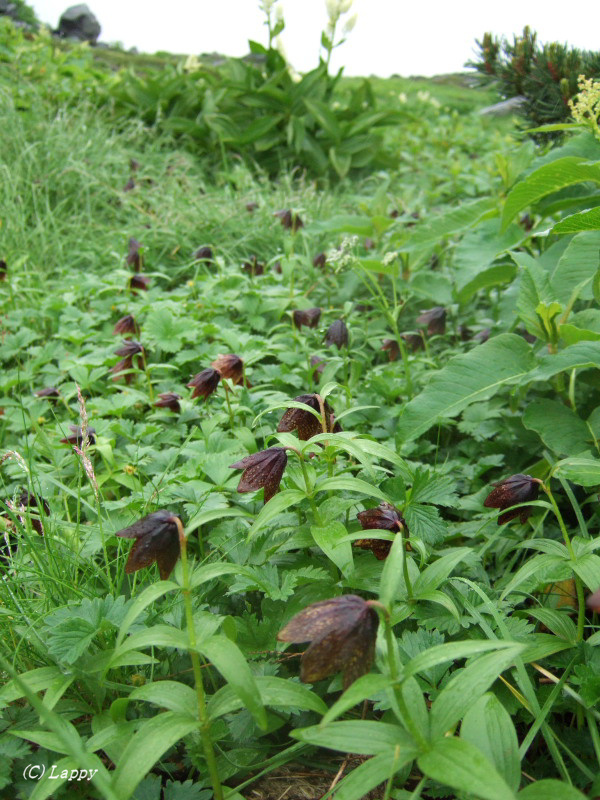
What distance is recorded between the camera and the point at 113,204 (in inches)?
182

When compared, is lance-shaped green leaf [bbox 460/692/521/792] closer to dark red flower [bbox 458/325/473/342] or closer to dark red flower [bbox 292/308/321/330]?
dark red flower [bbox 292/308/321/330]

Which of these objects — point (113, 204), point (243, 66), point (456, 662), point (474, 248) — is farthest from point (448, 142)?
point (456, 662)

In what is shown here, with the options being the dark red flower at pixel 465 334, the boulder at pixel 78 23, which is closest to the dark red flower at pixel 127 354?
the dark red flower at pixel 465 334

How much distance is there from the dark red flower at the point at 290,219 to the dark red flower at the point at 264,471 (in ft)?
8.00

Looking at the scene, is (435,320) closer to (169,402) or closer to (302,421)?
(169,402)

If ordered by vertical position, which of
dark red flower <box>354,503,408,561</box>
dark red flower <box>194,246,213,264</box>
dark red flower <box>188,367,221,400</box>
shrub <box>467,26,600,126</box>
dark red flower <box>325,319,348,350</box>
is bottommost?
dark red flower <box>354,503,408,561</box>

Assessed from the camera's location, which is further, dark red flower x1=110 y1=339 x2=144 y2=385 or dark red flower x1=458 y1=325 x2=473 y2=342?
dark red flower x1=458 y1=325 x2=473 y2=342

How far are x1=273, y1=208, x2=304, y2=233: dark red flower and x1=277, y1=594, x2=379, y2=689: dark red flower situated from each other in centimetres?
287

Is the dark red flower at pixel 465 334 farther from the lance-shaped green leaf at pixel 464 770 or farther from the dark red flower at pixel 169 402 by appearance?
the lance-shaped green leaf at pixel 464 770

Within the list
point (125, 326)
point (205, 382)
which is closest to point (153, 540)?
point (205, 382)

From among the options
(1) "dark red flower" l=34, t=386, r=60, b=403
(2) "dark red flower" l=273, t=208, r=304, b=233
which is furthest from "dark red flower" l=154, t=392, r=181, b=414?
(2) "dark red flower" l=273, t=208, r=304, b=233

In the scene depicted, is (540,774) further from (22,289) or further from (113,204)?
(113,204)

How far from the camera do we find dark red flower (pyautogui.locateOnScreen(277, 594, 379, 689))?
0.80m

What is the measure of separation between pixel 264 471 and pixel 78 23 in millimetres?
24008
